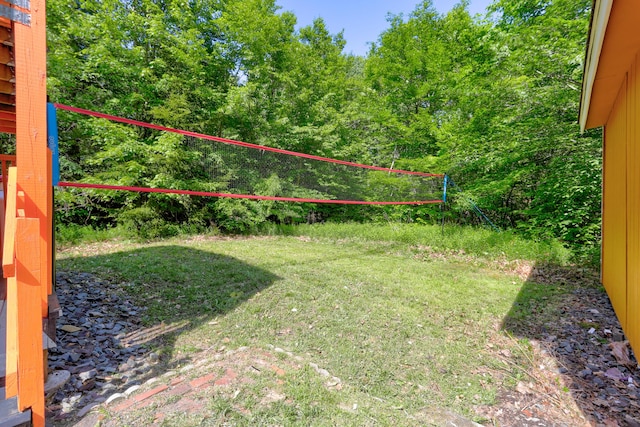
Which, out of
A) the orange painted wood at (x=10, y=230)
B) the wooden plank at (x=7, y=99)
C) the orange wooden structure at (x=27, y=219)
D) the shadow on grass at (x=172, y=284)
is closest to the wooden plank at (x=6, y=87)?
the wooden plank at (x=7, y=99)

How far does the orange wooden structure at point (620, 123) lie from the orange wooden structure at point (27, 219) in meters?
3.26

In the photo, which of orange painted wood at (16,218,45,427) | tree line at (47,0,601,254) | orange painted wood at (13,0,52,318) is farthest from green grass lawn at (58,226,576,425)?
tree line at (47,0,601,254)

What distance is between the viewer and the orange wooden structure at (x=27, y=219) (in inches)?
59.2

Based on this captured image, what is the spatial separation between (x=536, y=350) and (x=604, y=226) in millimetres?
2865

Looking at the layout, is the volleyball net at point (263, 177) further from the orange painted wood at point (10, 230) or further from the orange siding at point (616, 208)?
the orange painted wood at point (10, 230)

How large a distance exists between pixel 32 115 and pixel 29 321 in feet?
3.54

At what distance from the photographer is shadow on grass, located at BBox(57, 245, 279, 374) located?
9.64 ft

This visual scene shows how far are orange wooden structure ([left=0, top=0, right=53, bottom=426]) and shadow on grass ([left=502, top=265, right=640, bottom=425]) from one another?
288cm

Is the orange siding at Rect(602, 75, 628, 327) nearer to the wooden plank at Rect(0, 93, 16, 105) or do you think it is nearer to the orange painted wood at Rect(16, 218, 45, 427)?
the orange painted wood at Rect(16, 218, 45, 427)

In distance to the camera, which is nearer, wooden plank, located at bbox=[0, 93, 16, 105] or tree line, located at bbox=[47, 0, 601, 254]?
wooden plank, located at bbox=[0, 93, 16, 105]

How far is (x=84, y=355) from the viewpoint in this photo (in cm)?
242

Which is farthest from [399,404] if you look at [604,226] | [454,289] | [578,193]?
[578,193]

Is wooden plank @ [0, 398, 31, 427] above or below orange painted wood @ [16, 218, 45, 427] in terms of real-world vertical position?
below

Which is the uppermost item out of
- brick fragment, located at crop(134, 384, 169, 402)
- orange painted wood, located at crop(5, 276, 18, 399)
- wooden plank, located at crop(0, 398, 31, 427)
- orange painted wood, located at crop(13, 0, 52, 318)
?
orange painted wood, located at crop(13, 0, 52, 318)
